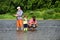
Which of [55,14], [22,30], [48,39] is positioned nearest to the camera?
[48,39]

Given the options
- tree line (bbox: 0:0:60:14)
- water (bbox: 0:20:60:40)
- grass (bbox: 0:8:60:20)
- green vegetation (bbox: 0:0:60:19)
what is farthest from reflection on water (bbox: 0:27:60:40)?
tree line (bbox: 0:0:60:14)

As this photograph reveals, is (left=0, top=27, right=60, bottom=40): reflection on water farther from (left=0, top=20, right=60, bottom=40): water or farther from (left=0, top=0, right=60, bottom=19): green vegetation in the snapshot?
(left=0, top=0, right=60, bottom=19): green vegetation

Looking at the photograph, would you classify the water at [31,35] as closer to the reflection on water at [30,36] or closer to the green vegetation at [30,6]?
the reflection on water at [30,36]

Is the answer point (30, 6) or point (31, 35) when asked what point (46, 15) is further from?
point (31, 35)

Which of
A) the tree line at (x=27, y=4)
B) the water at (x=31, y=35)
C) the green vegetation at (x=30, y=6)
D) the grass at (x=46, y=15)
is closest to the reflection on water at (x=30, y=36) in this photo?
the water at (x=31, y=35)

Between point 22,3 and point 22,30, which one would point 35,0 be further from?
point 22,30

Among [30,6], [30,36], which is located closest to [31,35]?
[30,36]

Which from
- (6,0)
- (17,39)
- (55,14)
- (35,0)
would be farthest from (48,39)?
(6,0)

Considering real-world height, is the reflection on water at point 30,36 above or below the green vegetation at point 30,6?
above

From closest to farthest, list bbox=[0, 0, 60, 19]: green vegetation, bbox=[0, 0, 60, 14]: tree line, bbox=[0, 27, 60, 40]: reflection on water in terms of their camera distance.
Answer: bbox=[0, 27, 60, 40]: reflection on water → bbox=[0, 0, 60, 19]: green vegetation → bbox=[0, 0, 60, 14]: tree line

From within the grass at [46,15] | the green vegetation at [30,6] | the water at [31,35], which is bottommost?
the grass at [46,15]

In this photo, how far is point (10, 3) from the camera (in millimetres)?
45188

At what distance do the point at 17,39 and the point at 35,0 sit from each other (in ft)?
94.8

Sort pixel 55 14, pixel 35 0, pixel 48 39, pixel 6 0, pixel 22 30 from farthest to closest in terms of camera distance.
→ 1. pixel 6 0
2. pixel 35 0
3. pixel 55 14
4. pixel 22 30
5. pixel 48 39
